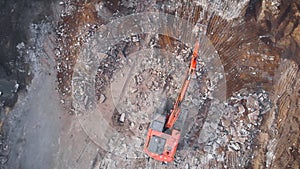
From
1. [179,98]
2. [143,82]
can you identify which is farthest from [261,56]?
[143,82]

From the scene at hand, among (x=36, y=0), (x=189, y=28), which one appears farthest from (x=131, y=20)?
(x=36, y=0)

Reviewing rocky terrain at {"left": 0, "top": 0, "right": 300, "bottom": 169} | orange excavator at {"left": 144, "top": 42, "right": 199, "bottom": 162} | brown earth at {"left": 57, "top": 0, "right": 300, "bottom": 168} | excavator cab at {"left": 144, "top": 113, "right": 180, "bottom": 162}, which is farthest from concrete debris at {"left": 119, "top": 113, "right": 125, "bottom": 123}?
brown earth at {"left": 57, "top": 0, "right": 300, "bottom": 168}

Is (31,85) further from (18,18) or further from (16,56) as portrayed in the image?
(18,18)

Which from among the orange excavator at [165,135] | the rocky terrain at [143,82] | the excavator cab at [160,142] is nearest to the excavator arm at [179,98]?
the orange excavator at [165,135]

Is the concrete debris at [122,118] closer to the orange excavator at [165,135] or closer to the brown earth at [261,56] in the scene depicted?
the orange excavator at [165,135]

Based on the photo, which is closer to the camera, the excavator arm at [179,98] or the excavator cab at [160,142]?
the excavator cab at [160,142]

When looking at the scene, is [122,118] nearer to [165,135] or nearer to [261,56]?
[165,135]
